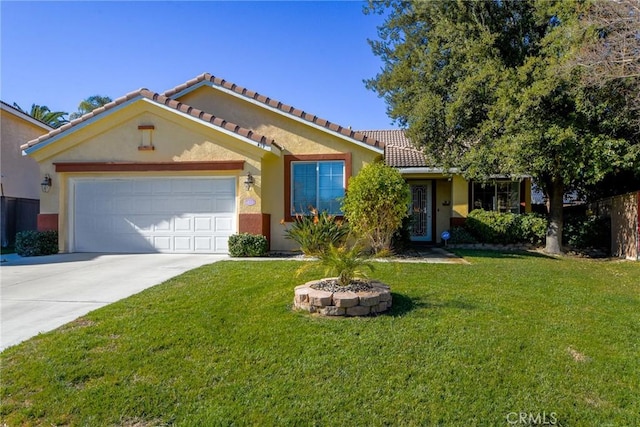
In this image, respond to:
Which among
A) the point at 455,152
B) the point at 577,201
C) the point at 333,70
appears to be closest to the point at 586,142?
the point at 455,152

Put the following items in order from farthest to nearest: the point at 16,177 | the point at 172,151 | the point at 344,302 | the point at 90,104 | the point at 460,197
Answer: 1. the point at 90,104
2. the point at 16,177
3. the point at 460,197
4. the point at 172,151
5. the point at 344,302

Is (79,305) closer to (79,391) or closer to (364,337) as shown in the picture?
(79,391)

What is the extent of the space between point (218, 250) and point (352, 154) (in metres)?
5.28

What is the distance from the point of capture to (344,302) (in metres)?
5.41

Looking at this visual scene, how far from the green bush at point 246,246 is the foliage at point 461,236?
7996mm

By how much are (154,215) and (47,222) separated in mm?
3373

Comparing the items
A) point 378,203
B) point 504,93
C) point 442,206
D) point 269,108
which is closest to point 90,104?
point 269,108

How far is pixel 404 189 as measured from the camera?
1069cm

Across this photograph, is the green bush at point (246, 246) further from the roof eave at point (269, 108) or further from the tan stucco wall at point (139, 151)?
the roof eave at point (269, 108)

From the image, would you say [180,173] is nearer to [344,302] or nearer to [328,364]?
[344,302]

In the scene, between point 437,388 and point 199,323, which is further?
point 199,323

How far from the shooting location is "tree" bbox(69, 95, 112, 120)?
2928 centimetres

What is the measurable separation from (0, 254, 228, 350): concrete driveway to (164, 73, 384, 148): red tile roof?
17.2ft

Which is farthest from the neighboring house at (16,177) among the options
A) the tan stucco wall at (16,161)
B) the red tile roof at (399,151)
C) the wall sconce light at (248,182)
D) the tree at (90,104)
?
the red tile roof at (399,151)
